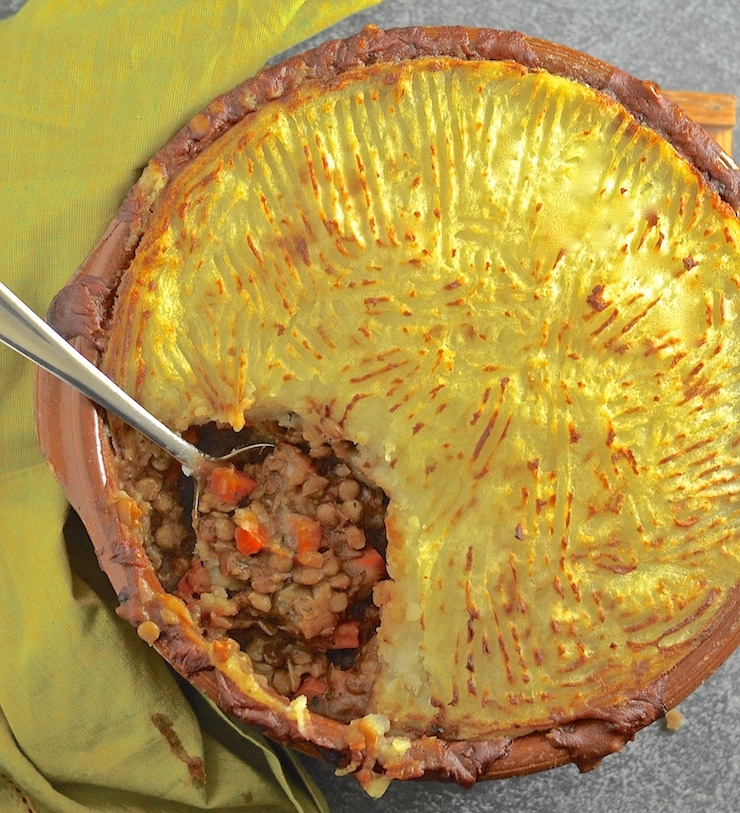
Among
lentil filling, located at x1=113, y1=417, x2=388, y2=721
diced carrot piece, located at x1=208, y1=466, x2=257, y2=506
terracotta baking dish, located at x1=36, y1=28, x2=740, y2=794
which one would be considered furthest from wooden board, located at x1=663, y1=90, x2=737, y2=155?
diced carrot piece, located at x1=208, y1=466, x2=257, y2=506

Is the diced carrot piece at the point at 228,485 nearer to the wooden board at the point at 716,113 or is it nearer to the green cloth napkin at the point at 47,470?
the green cloth napkin at the point at 47,470

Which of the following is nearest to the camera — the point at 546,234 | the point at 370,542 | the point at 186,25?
the point at 546,234

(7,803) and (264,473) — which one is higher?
(264,473)

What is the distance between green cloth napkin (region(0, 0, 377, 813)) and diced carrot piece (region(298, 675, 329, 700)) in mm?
197

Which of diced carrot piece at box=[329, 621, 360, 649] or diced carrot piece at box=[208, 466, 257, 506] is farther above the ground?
diced carrot piece at box=[208, 466, 257, 506]

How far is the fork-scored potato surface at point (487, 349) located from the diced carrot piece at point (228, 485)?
0.16 meters

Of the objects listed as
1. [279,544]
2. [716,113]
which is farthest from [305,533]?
[716,113]

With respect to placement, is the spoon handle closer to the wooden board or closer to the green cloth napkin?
the green cloth napkin

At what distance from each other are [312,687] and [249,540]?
0.30 meters

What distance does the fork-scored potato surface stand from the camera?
1423mm

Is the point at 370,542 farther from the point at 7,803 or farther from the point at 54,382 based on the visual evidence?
the point at 7,803

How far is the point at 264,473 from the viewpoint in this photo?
1646 millimetres

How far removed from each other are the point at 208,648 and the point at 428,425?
0.51 m

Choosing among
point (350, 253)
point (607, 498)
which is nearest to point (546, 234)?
point (350, 253)
